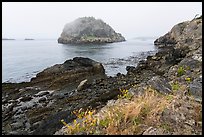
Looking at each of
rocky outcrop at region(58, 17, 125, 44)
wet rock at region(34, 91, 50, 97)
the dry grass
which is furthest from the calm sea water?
rocky outcrop at region(58, 17, 125, 44)

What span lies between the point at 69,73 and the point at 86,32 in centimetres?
10583

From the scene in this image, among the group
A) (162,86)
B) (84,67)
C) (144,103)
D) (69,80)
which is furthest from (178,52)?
(144,103)

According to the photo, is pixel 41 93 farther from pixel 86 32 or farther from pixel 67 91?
pixel 86 32

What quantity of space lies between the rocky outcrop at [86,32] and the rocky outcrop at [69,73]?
283 ft

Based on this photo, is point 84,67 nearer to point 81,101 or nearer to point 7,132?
point 81,101

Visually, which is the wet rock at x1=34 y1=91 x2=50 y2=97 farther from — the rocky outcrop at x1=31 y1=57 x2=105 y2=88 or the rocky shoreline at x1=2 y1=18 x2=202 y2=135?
the rocky outcrop at x1=31 y1=57 x2=105 y2=88

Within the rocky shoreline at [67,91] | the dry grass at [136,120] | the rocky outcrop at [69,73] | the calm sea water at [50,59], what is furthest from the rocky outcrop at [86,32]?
the dry grass at [136,120]

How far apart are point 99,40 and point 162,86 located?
11038 cm

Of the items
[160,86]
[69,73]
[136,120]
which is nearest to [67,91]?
[69,73]

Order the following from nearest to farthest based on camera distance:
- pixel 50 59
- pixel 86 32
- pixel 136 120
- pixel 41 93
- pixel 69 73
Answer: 1. pixel 136 120
2. pixel 41 93
3. pixel 69 73
4. pixel 50 59
5. pixel 86 32

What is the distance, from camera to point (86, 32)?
419 ft

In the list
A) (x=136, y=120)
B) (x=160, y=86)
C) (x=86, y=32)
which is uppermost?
(x=86, y=32)

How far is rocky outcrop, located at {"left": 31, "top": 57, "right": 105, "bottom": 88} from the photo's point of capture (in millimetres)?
22156

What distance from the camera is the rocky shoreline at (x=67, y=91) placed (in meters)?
10.3
